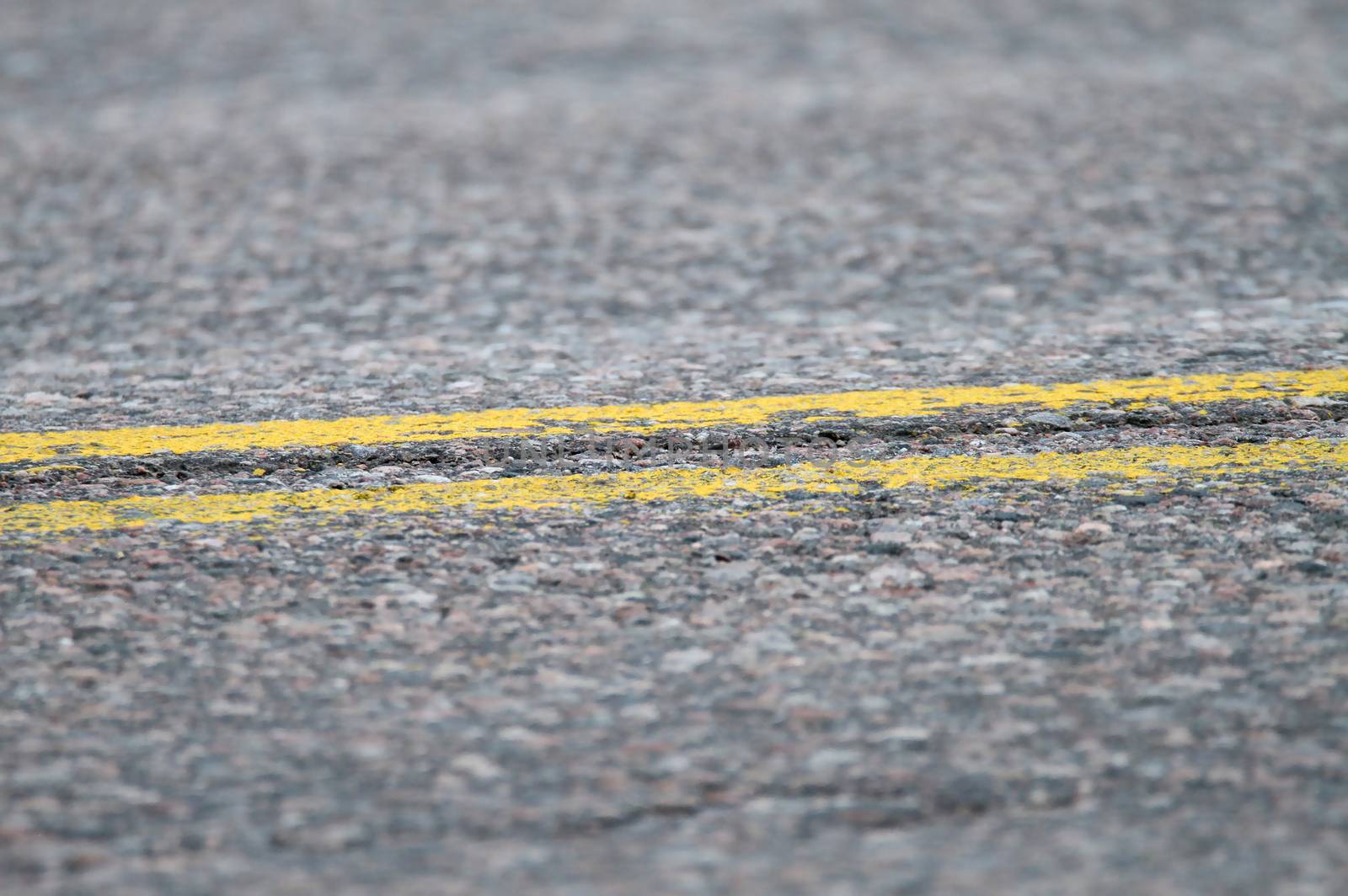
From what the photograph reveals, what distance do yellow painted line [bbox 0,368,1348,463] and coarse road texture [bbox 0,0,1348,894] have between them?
17mm

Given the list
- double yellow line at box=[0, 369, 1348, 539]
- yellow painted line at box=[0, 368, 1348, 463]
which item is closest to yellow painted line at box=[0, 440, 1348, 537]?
double yellow line at box=[0, 369, 1348, 539]

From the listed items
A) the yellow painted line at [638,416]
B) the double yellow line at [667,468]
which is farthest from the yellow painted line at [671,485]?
the yellow painted line at [638,416]

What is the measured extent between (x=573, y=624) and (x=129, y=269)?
277cm

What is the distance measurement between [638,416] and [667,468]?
0.30 m

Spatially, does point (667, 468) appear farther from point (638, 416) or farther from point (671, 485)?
point (638, 416)

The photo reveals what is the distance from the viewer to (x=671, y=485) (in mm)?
2840

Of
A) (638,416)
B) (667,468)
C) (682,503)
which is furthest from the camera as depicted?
(638,416)

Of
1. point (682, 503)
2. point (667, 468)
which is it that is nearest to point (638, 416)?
point (667, 468)

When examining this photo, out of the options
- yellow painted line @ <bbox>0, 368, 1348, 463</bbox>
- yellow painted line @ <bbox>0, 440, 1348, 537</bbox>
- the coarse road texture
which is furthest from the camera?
yellow painted line @ <bbox>0, 368, 1348, 463</bbox>

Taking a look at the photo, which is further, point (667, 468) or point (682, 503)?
point (667, 468)

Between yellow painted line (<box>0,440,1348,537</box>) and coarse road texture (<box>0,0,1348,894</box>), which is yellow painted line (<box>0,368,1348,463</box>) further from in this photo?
yellow painted line (<box>0,440,1348,537</box>)

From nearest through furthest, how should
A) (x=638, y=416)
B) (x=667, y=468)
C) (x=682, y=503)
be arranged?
(x=682, y=503) → (x=667, y=468) → (x=638, y=416)

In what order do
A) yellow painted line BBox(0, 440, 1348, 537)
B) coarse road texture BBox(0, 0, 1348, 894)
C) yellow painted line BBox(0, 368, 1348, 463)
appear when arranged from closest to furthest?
coarse road texture BBox(0, 0, 1348, 894), yellow painted line BBox(0, 440, 1348, 537), yellow painted line BBox(0, 368, 1348, 463)

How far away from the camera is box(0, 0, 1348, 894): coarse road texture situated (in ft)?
6.11
